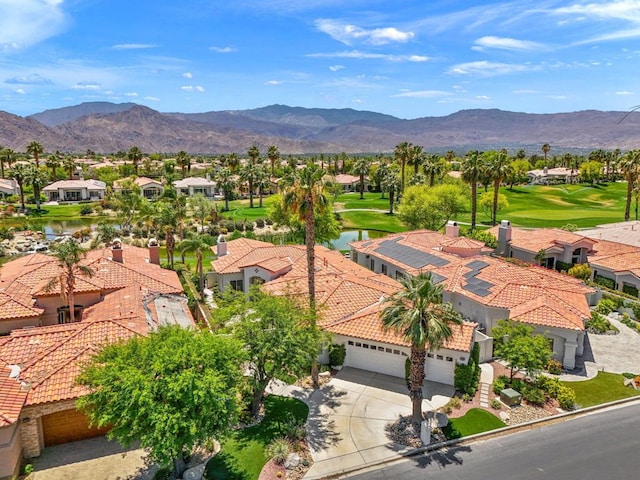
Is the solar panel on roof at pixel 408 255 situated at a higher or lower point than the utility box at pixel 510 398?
higher

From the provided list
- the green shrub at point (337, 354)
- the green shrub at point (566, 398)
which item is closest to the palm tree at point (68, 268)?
the green shrub at point (337, 354)

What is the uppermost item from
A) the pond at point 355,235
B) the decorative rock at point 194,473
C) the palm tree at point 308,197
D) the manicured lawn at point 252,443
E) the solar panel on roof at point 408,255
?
the palm tree at point 308,197

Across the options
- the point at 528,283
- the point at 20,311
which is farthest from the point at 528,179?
the point at 20,311

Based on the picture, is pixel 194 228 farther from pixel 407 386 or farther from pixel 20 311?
pixel 407 386


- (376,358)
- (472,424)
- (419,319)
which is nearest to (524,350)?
(472,424)

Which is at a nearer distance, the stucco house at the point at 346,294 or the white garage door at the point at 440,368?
the white garage door at the point at 440,368

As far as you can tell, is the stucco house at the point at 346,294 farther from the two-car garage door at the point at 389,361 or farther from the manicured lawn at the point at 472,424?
the manicured lawn at the point at 472,424
